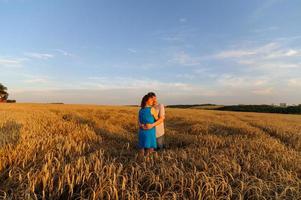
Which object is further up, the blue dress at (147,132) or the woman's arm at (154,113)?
the woman's arm at (154,113)

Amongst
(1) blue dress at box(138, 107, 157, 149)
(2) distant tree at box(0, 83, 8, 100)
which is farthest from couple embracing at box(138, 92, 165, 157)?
(2) distant tree at box(0, 83, 8, 100)

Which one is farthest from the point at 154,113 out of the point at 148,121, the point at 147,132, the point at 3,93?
the point at 3,93

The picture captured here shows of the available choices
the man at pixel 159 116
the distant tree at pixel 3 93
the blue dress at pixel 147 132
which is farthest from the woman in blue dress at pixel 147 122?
the distant tree at pixel 3 93

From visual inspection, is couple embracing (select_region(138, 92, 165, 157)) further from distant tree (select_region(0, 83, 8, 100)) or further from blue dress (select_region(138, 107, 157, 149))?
distant tree (select_region(0, 83, 8, 100))

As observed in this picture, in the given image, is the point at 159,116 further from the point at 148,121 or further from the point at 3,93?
the point at 3,93

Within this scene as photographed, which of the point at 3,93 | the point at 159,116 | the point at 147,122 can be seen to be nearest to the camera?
the point at 147,122

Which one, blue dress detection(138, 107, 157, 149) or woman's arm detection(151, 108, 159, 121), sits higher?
woman's arm detection(151, 108, 159, 121)

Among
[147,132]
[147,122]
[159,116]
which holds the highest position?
[159,116]

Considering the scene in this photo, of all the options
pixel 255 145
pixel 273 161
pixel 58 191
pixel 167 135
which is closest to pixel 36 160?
pixel 58 191

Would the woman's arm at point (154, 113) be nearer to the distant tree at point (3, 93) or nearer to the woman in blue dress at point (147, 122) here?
the woman in blue dress at point (147, 122)

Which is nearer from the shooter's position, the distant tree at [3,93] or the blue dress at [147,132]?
the blue dress at [147,132]

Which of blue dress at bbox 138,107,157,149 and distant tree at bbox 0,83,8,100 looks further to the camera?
distant tree at bbox 0,83,8,100

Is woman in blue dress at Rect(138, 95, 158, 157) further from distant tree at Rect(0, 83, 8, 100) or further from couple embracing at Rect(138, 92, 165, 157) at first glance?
distant tree at Rect(0, 83, 8, 100)

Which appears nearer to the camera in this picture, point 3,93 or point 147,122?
point 147,122
